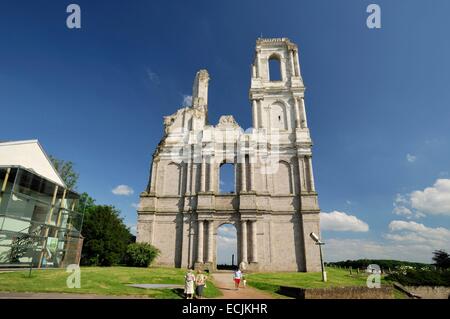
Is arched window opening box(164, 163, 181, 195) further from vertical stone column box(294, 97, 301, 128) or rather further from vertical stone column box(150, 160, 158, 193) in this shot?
vertical stone column box(294, 97, 301, 128)

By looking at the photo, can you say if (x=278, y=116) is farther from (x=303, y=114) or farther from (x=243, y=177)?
(x=243, y=177)

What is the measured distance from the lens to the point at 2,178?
70.7 ft

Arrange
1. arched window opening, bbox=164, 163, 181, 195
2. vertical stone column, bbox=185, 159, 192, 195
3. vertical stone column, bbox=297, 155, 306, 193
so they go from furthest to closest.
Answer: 1. arched window opening, bbox=164, 163, 181, 195
2. vertical stone column, bbox=185, 159, 192, 195
3. vertical stone column, bbox=297, 155, 306, 193

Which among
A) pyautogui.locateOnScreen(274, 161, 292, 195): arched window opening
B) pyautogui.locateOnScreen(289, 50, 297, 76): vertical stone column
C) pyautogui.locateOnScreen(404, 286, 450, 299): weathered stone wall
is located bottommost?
pyautogui.locateOnScreen(404, 286, 450, 299): weathered stone wall

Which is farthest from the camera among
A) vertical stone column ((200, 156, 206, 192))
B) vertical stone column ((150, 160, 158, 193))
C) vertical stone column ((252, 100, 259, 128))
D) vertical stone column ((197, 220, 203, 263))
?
vertical stone column ((252, 100, 259, 128))

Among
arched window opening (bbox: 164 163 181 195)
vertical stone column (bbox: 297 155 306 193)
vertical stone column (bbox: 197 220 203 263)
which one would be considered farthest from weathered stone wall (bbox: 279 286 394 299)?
arched window opening (bbox: 164 163 181 195)

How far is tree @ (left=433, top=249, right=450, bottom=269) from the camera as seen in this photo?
46188 mm

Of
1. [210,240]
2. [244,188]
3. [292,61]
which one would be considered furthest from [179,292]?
[292,61]

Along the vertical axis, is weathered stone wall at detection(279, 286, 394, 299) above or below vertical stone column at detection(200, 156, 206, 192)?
below

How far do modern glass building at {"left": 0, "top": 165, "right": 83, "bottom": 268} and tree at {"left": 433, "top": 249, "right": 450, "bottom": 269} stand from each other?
56.5 meters

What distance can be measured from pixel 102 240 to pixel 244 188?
16.2 m

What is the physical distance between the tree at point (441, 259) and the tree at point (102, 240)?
52221 mm

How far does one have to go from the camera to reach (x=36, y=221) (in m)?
24.2

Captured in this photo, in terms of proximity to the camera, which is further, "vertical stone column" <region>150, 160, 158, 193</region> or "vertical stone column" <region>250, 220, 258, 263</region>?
"vertical stone column" <region>150, 160, 158, 193</region>
